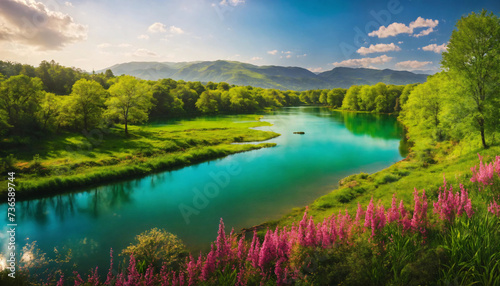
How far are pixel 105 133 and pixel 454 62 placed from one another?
167 feet

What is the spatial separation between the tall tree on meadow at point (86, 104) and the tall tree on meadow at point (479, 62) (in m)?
52.9

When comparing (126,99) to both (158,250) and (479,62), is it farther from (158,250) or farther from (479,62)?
(479,62)

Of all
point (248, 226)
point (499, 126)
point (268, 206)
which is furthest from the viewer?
point (499, 126)

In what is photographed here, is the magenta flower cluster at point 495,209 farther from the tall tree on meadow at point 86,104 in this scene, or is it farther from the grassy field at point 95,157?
the tall tree on meadow at point 86,104

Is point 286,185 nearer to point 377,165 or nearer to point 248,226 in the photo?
point 248,226

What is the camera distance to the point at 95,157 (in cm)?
2973

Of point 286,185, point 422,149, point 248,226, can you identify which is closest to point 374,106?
point 422,149

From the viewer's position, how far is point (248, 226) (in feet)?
51.7

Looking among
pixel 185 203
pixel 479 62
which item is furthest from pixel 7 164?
pixel 479 62

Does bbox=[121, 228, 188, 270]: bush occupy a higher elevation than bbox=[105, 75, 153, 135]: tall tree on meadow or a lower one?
lower

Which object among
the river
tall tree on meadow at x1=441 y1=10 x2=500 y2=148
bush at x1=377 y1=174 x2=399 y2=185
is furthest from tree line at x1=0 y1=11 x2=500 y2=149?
the river

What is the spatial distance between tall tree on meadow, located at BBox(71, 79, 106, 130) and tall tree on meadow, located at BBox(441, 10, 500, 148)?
173ft

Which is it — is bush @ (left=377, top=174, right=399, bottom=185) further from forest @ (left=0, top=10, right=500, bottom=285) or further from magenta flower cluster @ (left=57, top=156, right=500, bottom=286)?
magenta flower cluster @ (left=57, top=156, right=500, bottom=286)

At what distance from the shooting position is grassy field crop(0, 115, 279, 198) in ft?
75.4
